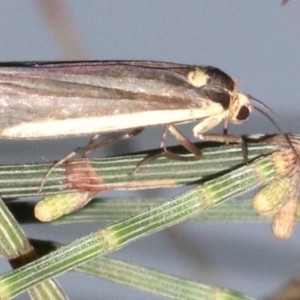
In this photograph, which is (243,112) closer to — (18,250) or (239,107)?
(239,107)

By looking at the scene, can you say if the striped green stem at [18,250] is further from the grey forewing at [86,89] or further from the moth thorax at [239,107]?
the moth thorax at [239,107]

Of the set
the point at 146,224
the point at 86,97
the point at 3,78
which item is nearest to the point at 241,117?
the point at 86,97

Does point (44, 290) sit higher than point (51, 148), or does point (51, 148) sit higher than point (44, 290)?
point (51, 148)

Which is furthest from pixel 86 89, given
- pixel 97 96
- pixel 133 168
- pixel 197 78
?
pixel 133 168

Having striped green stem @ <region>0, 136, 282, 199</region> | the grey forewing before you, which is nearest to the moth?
the grey forewing

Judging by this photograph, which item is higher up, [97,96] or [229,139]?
[97,96]

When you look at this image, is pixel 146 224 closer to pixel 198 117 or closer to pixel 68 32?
pixel 198 117

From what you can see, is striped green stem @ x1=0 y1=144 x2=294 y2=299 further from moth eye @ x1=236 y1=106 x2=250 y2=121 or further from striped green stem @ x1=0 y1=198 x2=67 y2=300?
moth eye @ x1=236 y1=106 x2=250 y2=121

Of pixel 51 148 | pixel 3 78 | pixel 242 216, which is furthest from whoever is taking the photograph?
pixel 51 148
